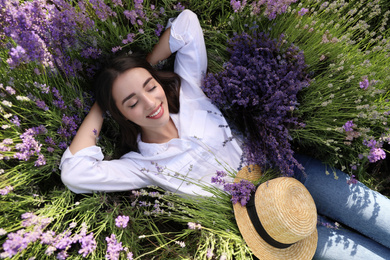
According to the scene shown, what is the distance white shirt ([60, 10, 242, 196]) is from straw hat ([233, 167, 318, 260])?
325 millimetres

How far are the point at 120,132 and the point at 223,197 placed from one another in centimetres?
104

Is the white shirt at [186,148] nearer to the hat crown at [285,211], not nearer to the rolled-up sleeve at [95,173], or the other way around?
the rolled-up sleeve at [95,173]

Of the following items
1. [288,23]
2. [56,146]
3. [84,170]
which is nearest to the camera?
[84,170]

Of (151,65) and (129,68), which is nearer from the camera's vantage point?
(129,68)

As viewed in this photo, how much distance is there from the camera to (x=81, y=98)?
6.52 feet

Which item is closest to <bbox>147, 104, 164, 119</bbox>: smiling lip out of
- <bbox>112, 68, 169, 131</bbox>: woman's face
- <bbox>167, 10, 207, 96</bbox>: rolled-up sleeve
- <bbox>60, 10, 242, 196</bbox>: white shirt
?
<bbox>112, 68, 169, 131</bbox>: woman's face

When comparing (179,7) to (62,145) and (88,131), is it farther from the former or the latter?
(62,145)

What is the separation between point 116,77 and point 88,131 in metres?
0.47

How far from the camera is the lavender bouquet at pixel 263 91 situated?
1892 millimetres

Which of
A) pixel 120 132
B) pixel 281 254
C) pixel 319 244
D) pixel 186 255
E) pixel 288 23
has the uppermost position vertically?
pixel 288 23

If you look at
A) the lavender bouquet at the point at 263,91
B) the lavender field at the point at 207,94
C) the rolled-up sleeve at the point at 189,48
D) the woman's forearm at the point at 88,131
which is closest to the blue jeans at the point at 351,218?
the lavender field at the point at 207,94

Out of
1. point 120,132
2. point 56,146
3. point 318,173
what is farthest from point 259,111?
point 56,146

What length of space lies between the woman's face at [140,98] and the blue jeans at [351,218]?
1187 mm

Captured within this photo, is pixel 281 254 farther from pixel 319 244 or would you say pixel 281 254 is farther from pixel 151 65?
pixel 151 65
